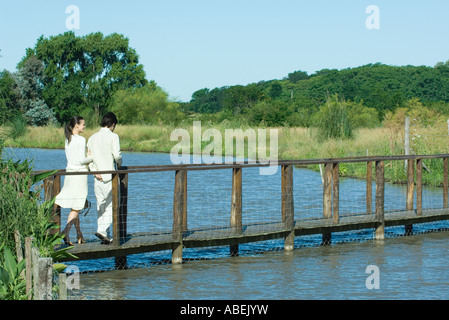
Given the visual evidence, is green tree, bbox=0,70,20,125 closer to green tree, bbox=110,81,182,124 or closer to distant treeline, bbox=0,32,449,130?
distant treeline, bbox=0,32,449,130

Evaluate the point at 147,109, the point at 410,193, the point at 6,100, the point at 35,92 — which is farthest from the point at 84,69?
the point at 6,100

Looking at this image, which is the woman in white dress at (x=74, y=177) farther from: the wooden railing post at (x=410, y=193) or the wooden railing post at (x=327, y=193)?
the wooden railing post at (x=410, y=193)

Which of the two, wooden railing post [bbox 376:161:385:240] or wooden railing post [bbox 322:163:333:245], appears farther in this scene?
wooden railing post [bbox 376:161:385:240]

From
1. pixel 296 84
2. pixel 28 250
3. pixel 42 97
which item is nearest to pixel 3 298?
pixel 28 250

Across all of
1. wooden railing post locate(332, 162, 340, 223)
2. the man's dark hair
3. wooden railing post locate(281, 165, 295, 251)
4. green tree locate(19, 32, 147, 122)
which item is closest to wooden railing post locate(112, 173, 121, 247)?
the man's dark hair

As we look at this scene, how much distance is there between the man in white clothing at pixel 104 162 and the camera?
33.8 ft

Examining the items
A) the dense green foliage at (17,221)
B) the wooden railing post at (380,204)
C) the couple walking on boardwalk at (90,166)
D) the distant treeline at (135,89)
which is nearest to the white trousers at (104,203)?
the couple walking on boardwalk at (90,166)

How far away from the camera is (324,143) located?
31484 millimetres

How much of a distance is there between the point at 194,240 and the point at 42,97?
228 ft

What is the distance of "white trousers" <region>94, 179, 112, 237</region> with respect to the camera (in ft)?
34.1

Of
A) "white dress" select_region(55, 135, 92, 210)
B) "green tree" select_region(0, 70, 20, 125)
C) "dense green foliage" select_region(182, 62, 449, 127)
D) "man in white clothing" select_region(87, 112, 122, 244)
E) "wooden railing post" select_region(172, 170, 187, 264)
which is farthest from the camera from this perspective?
"dense green foliage" select_region(182, 62, 449, 127)
